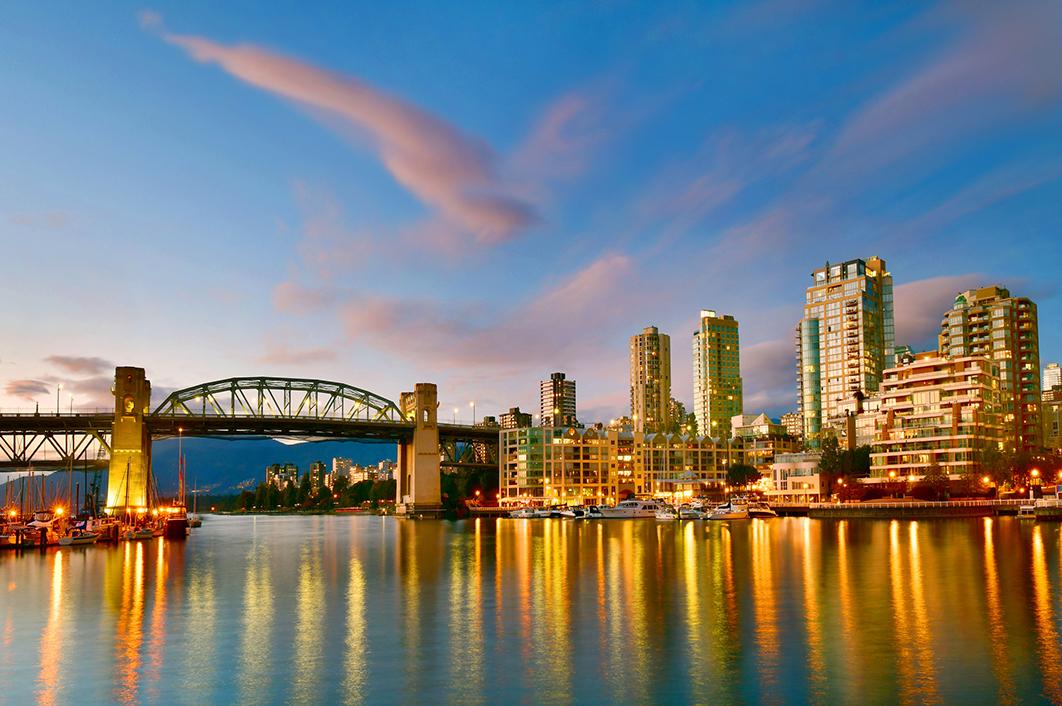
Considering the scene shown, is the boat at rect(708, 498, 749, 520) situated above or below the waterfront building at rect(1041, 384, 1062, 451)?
below

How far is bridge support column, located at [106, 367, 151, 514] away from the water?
55.3 m

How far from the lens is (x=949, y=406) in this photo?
13488 centimetres

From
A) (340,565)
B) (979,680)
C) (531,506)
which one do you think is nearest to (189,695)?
(979,680)

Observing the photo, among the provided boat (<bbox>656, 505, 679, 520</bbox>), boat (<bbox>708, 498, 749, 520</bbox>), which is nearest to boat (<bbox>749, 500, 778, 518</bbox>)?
boat (<bbox>708, 498, 749, 520</bbox>)

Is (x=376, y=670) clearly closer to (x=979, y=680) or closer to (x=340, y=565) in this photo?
(x=979, y=680)

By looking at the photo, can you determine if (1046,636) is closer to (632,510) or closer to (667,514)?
(667,514)

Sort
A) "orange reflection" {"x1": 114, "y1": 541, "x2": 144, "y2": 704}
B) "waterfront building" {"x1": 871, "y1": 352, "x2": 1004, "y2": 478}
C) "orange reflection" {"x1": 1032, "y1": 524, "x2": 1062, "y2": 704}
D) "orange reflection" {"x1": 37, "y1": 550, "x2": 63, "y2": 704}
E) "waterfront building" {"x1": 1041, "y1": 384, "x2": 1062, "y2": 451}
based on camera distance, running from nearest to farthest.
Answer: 1. "orange reflection" {"x1": 1032, "y1": 524, "x2": 1062, "y2": 704}
2. "orange reflection" {"x1": 37, "y1": 550, "x2": 63, "y2": 704}
3. "orange reflection" {"x1": 114, "y1": 541, "x2": 144, "y2": 704}
4. "waterfront building" {"x1": 871, "y1": 352, "x2": 1004, "y2": 478}
5. "waterfront building" {"x1": 1041, "y1": 384, "x2": 1062, "y2": 451}

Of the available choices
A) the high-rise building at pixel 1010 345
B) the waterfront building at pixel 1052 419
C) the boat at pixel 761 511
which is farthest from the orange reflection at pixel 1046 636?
the waterfront building at pixel 1052 419

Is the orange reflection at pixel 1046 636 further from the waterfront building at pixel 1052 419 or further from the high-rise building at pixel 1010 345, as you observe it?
the waterfront building at pixel 1052 419

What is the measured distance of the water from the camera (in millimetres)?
23375

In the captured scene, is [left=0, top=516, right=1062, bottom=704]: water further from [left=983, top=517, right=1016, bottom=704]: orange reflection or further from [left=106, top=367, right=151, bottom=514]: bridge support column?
[left=106, top=367, right=151, bottom=514]: bridge support column

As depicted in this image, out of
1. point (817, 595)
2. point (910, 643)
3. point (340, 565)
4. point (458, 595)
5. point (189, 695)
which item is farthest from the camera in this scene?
point (340, 565)

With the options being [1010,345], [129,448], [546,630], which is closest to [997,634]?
[546,630]

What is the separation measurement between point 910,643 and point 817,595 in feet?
38.3
